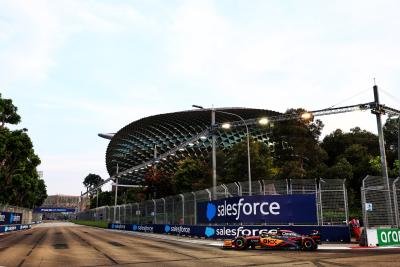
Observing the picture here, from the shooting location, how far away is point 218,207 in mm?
27156

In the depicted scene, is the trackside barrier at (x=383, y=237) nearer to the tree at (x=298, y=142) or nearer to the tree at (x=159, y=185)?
the tree at (x=298, y=142)

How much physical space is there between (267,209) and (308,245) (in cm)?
589

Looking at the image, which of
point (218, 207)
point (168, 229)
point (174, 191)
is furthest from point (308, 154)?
point (218, 207)

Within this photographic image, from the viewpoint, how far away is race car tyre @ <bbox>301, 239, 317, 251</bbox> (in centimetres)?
1778

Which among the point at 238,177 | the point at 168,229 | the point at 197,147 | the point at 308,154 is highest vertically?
the point at 197,147

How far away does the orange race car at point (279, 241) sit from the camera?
17891mm

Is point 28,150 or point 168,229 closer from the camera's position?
point 168,229

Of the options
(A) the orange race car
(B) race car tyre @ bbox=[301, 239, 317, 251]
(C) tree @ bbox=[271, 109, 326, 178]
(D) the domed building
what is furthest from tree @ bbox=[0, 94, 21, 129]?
(D) the domed building

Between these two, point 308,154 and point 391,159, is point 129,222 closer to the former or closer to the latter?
point 308,154

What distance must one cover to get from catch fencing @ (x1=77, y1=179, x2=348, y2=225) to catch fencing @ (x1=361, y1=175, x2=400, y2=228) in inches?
42.2

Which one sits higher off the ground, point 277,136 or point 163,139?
point 163,139

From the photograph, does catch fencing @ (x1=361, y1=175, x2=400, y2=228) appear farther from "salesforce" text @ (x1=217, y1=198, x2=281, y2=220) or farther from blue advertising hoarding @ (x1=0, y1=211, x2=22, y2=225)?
blue advertising hoarding @ (x1=0, y1=211, x2=22, y2=225)

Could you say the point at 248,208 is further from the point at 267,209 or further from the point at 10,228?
the point at 10,228

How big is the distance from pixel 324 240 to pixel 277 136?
45.9m
